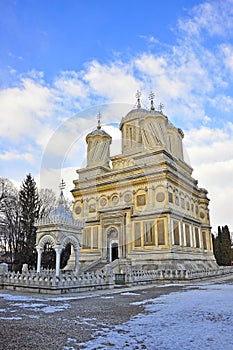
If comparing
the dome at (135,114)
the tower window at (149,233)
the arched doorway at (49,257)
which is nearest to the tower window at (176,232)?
the tower window at (149,233)

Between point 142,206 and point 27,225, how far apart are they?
13.6m

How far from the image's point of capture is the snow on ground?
Result: 513cm

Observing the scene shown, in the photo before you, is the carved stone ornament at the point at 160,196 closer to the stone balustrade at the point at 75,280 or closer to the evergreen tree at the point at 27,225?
the stone balustrade at the point at 75,280

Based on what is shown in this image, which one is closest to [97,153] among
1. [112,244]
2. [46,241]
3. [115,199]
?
[115,199]

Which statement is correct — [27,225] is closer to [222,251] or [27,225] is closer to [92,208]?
[92,208]

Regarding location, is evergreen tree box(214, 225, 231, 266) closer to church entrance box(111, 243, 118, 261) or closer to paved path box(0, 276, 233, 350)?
church entrance box(111, 243, 118, 261)

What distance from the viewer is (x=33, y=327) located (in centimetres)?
668

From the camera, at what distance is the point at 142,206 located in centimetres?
2802

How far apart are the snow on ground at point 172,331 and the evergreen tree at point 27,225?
25694mm

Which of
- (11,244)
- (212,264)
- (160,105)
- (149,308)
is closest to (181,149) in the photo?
(160,105)

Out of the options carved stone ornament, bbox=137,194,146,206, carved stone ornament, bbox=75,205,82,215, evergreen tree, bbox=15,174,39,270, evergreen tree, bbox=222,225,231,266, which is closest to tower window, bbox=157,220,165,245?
carved stone ornament, bbox=137,194,146,206

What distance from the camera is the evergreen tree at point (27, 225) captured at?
31688mm

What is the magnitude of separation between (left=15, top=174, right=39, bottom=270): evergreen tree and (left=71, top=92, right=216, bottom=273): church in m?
5.08

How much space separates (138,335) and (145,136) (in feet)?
94.2
